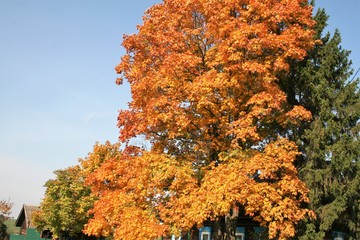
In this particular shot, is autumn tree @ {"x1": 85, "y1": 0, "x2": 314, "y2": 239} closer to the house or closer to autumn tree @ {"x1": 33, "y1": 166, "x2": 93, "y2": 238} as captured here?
autumn tree @ {"x1": 33, "y1": 166, "x2": 93, "y2": 238}

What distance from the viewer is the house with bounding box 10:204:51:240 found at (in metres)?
59.7

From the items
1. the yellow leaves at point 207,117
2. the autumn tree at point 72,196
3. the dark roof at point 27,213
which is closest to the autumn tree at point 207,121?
the yellow leaves at point 207,117

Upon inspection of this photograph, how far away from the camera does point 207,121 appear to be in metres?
16.5

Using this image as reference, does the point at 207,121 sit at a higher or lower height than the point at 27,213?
higher

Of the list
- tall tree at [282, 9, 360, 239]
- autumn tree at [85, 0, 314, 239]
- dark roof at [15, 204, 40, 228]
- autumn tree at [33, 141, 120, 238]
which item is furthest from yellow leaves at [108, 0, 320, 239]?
dark roof at [15, 204, 40, 228]

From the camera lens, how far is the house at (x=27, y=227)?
196ft

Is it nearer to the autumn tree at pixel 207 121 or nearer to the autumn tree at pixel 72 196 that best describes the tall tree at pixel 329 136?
the autumn tree at pixel 207 121

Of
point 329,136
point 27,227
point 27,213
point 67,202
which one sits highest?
point 329,136

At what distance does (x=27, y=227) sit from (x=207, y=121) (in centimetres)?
5728

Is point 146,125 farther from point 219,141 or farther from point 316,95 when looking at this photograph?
point 316,95

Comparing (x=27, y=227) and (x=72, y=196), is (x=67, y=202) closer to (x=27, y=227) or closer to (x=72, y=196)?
(x=72, y=196)

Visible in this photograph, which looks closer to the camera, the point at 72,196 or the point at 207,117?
the point at 207,117

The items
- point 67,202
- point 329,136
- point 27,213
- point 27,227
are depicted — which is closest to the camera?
point 329,136

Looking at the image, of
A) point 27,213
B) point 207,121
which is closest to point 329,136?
point 207,121
